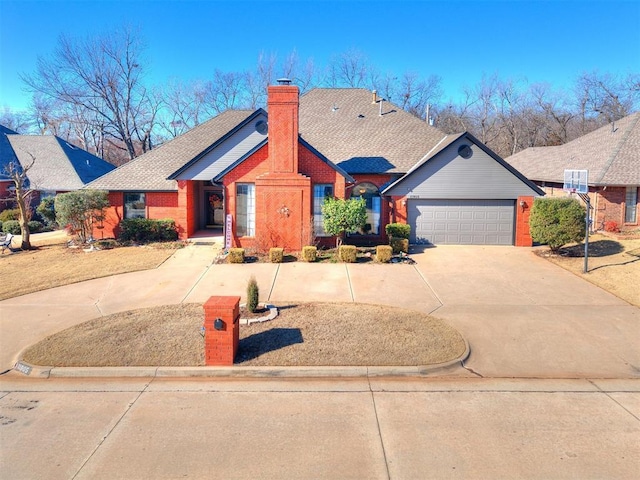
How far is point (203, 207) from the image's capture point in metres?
25.8

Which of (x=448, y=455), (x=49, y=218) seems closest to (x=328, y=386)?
(x=448, y=455)

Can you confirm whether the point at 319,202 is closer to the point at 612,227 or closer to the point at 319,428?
the point at 612,227

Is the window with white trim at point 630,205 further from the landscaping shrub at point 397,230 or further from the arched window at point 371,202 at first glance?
the arched window at point 371,202

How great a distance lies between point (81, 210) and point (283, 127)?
933cm

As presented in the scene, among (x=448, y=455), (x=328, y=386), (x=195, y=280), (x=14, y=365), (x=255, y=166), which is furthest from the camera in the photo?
(x=255, y=166)

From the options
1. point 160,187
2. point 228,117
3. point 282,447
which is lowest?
point 282,447

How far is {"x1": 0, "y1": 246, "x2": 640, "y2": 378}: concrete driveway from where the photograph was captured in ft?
30.3

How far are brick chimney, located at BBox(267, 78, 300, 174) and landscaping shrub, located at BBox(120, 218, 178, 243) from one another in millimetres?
6423

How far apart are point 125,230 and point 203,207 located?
15.7 ft

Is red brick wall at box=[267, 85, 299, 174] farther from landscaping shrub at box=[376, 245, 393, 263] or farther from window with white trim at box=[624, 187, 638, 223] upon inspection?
window with white trim at box=[624, 187, 638, 223]

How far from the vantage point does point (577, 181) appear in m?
17.8

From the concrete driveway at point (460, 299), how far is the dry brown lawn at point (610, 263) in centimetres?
51

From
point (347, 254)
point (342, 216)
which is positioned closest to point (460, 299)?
point (347, 254)

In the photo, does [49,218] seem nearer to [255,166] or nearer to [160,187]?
[160,187]
